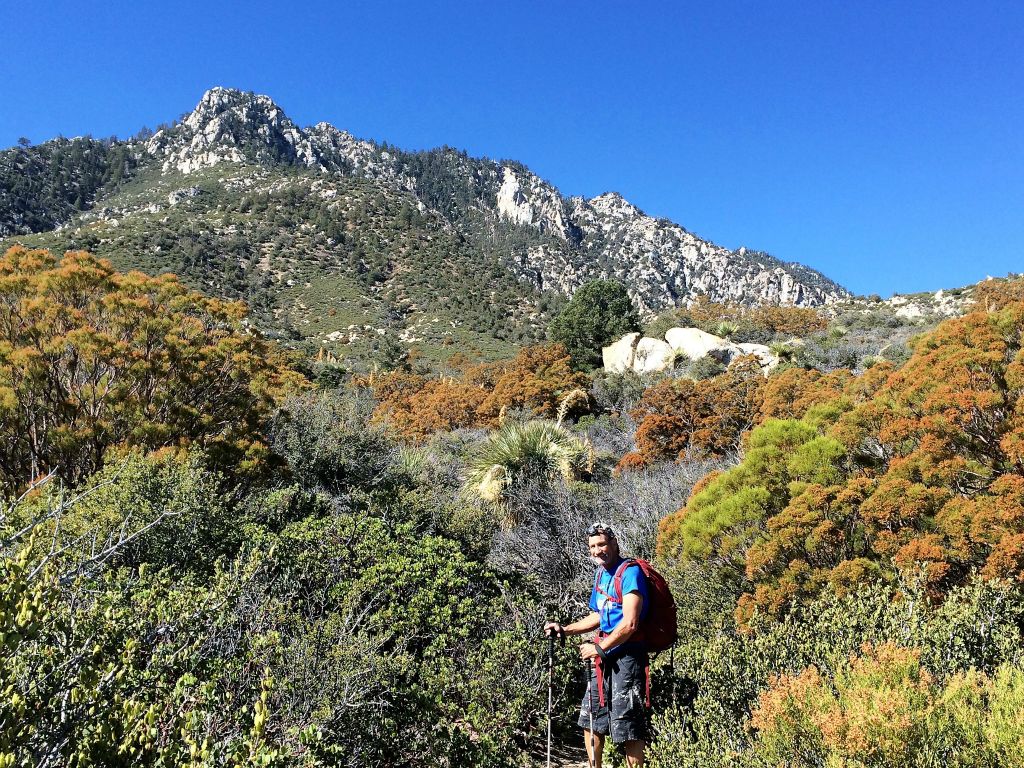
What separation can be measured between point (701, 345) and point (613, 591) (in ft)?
66.7

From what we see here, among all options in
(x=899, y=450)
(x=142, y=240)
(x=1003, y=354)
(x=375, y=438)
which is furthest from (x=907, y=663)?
(x=142, y=240)

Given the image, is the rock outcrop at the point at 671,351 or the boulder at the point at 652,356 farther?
the boulder at the point at 652,356

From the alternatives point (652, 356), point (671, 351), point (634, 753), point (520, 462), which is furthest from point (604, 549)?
point (652, 356)

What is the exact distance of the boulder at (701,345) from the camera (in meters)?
21.7

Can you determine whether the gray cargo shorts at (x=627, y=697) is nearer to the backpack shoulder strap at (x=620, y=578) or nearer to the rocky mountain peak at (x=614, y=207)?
the backpack shoulder strap at (x=620, y=578)

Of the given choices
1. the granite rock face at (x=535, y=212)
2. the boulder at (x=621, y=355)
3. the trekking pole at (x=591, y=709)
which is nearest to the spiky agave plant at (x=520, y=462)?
the trekking pole at (x=591, y=709)

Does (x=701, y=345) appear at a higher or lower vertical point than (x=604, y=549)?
higher

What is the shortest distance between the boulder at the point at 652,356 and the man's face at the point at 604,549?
19085mm

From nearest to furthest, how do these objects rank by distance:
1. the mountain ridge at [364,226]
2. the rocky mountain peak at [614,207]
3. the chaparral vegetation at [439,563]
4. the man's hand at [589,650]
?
the chaparral vegetation at [439,563] → the man's hand at [589,650] → the mountain ridge at [364,226] → the rocky mountain peak at [614,207]

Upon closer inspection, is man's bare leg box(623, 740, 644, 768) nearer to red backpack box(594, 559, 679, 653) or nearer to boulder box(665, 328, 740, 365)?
red backpack box(594, 559, 679, 653)

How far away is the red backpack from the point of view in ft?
10.9

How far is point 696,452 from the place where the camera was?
40.9ft

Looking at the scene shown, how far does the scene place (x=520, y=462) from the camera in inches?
404

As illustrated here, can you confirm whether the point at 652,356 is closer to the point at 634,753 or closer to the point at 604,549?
the point at 604,549
